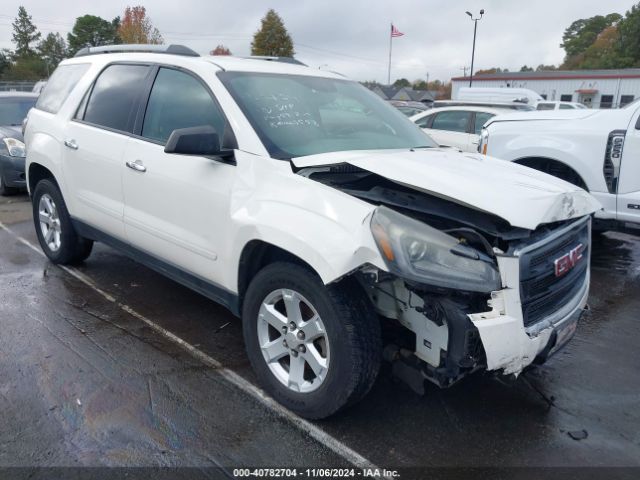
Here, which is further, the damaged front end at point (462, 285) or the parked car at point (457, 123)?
the parked car at point (457, 123)

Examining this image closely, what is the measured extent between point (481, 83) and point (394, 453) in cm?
5623

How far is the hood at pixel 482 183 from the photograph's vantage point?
2.59 meters

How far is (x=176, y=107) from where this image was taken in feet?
12.3

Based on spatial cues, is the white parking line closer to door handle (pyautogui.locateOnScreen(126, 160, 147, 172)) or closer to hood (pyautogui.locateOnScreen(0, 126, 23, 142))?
door handle (pyautogui.locateOnScreen(126, 160, 147, 172))

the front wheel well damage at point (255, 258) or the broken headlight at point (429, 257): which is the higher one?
the broken headlight at point (429, 257)

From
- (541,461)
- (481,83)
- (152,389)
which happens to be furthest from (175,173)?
(481,83)

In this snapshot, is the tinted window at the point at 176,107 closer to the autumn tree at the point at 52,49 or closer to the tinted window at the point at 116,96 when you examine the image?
the tinted window at the point at 116,96

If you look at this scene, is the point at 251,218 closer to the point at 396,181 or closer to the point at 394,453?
the point at 396,181

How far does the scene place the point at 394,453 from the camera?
2732mm

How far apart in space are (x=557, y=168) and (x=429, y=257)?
437 cm

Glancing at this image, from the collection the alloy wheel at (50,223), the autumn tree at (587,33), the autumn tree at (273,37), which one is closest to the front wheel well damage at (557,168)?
the alloy wheel at (50,223)

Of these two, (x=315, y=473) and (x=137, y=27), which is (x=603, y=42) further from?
(x=315, y=473)

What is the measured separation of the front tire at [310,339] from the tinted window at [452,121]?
829 centimetres

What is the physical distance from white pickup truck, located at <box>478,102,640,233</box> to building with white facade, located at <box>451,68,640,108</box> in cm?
4105
